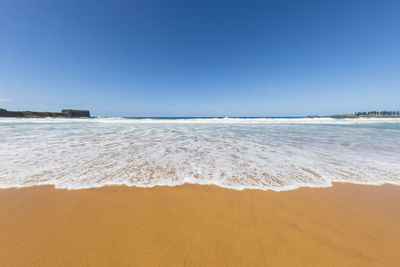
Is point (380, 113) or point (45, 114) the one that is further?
point (380, 113)

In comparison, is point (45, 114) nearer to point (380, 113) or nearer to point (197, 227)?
point (197, 227)

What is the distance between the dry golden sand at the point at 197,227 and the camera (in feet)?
4.63

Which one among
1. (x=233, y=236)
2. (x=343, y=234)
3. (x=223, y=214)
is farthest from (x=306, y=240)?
(x=223, y=214)

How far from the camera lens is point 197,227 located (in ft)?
5.80

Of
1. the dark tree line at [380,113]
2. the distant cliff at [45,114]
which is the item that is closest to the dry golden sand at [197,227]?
the distant cliff at [45,114]

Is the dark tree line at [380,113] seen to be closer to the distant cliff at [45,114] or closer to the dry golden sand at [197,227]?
the dry golden sand at [197,227]

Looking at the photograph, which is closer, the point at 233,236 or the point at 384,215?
the point at 233,236

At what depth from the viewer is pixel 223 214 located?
6.55ft

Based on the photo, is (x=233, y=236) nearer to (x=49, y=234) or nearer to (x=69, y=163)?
(x=49, y=234)

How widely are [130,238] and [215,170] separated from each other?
7.62 feet

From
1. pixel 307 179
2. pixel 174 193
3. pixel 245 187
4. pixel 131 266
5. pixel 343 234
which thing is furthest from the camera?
pixel 307 179

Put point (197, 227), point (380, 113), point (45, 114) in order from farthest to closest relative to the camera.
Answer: point (380, 113)
point (45, 114)
point (197, 227)

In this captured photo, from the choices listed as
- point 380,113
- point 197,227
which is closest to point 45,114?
point 197,227

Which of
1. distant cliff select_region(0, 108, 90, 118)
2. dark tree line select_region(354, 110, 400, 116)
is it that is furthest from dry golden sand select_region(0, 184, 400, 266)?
dark tree line select_region(354, 110, 400, 116)
